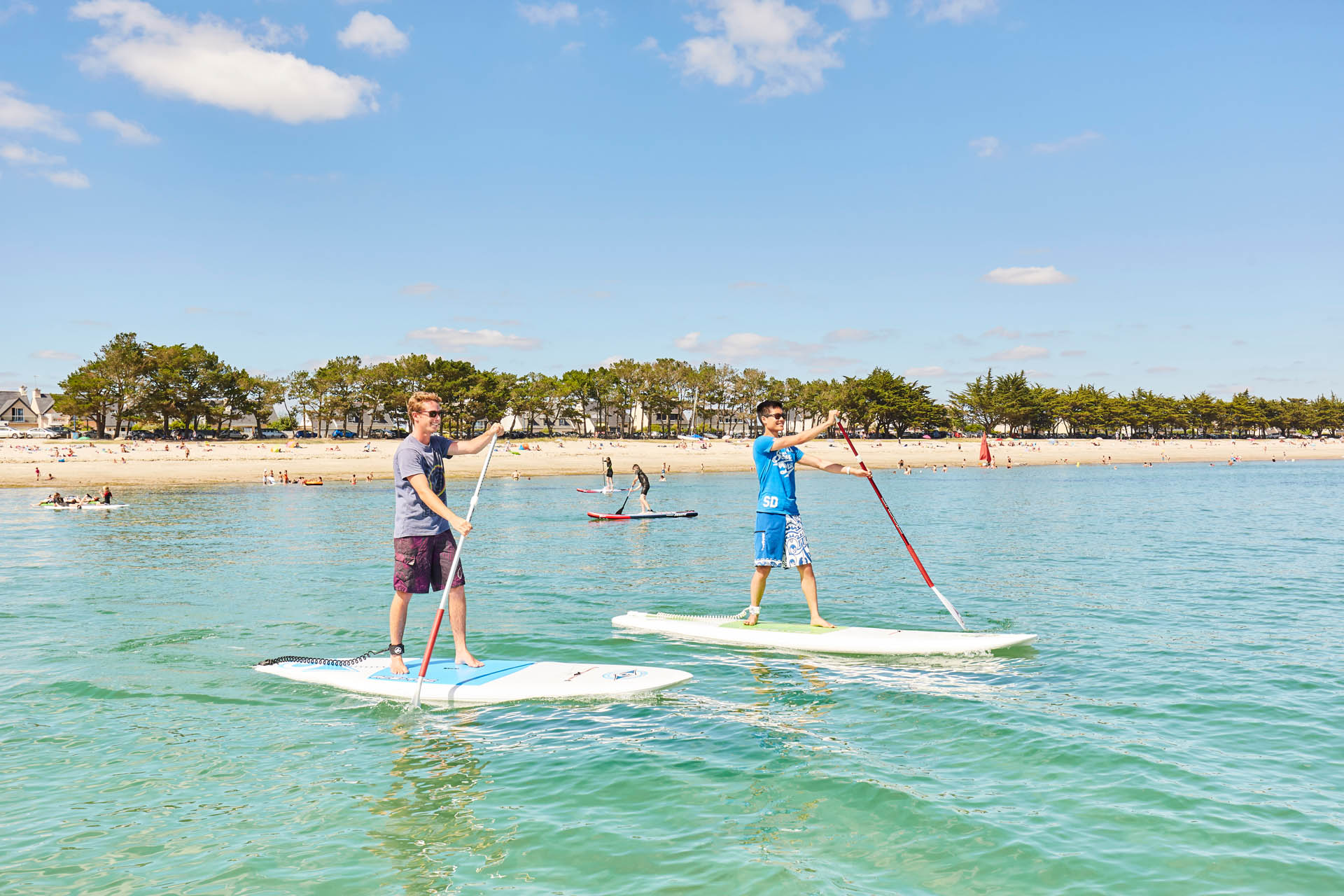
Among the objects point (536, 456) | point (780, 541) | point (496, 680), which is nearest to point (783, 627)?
point (780, 541)

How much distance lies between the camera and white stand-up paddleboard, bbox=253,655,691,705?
7824 mm

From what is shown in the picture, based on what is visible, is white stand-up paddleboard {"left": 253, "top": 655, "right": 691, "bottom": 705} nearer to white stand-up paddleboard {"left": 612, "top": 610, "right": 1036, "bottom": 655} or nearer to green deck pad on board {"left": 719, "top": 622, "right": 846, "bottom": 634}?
white stand-up paddleboard {"left": 612, "top": 610, "right": 1036, "bottom": 655}

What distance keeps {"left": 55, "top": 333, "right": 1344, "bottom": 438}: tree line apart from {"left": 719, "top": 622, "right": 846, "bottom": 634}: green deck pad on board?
48.5 m

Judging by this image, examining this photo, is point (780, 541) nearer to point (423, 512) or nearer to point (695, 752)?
point (695, 752)

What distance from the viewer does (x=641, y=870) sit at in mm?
4781

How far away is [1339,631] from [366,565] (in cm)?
1691

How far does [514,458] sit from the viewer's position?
6869 cm

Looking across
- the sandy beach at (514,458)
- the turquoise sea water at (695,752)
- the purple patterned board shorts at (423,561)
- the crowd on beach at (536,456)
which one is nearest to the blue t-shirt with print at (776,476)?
the turquoise sea water at (695,752)

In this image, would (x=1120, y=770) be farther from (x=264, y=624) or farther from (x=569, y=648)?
(x=264, y=624)

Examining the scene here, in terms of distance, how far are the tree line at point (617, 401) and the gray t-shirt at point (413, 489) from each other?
5056 centimetres

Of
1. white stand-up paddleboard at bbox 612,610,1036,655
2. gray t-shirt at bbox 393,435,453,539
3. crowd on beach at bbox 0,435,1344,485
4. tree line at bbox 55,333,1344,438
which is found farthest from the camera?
tree line at bbox 55,333,1344,438

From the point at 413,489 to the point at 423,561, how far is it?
2.18ft

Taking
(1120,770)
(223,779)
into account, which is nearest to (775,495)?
(1120,770)

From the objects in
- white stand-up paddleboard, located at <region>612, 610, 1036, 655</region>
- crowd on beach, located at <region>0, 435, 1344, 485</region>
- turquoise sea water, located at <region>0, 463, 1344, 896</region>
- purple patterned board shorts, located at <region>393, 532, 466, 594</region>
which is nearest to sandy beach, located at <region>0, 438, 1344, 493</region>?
crowd on beach, located at <region>0, 435, 1344, 485</region>
